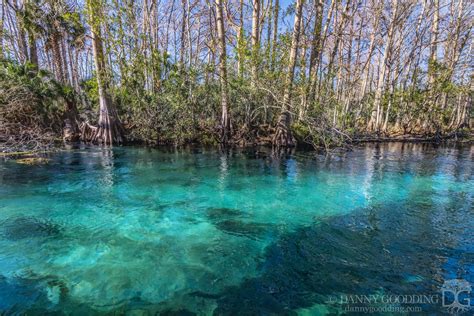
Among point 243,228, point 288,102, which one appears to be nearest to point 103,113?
point 288,102

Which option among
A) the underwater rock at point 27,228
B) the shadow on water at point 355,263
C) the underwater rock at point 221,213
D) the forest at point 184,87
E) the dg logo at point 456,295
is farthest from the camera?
the forest at point 184,87

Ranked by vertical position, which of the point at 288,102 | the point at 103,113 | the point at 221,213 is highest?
the point at 288,102

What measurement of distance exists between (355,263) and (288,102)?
1020 centimetres

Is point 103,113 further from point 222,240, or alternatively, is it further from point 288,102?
point 222,240

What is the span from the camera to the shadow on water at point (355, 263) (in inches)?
120

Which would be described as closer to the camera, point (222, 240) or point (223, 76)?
point (222, 240)

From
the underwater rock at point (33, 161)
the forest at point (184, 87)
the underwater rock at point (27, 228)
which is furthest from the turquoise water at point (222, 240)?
the forest at point (184, 87)

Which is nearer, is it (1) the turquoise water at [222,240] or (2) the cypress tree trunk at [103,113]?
(1) the turquoise water at [222,240]

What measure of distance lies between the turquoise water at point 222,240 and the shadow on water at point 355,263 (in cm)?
2

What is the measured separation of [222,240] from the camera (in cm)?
439

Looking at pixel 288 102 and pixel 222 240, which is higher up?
pixel 288 102

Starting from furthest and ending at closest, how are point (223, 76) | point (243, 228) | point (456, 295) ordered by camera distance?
1. point (223, 76)
2. point (243, 228)
3. point (456, 295)

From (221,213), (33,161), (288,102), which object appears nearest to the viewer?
(221,213)

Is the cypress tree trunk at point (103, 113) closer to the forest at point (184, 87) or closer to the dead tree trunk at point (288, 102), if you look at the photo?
the forest at point (184, 87)
